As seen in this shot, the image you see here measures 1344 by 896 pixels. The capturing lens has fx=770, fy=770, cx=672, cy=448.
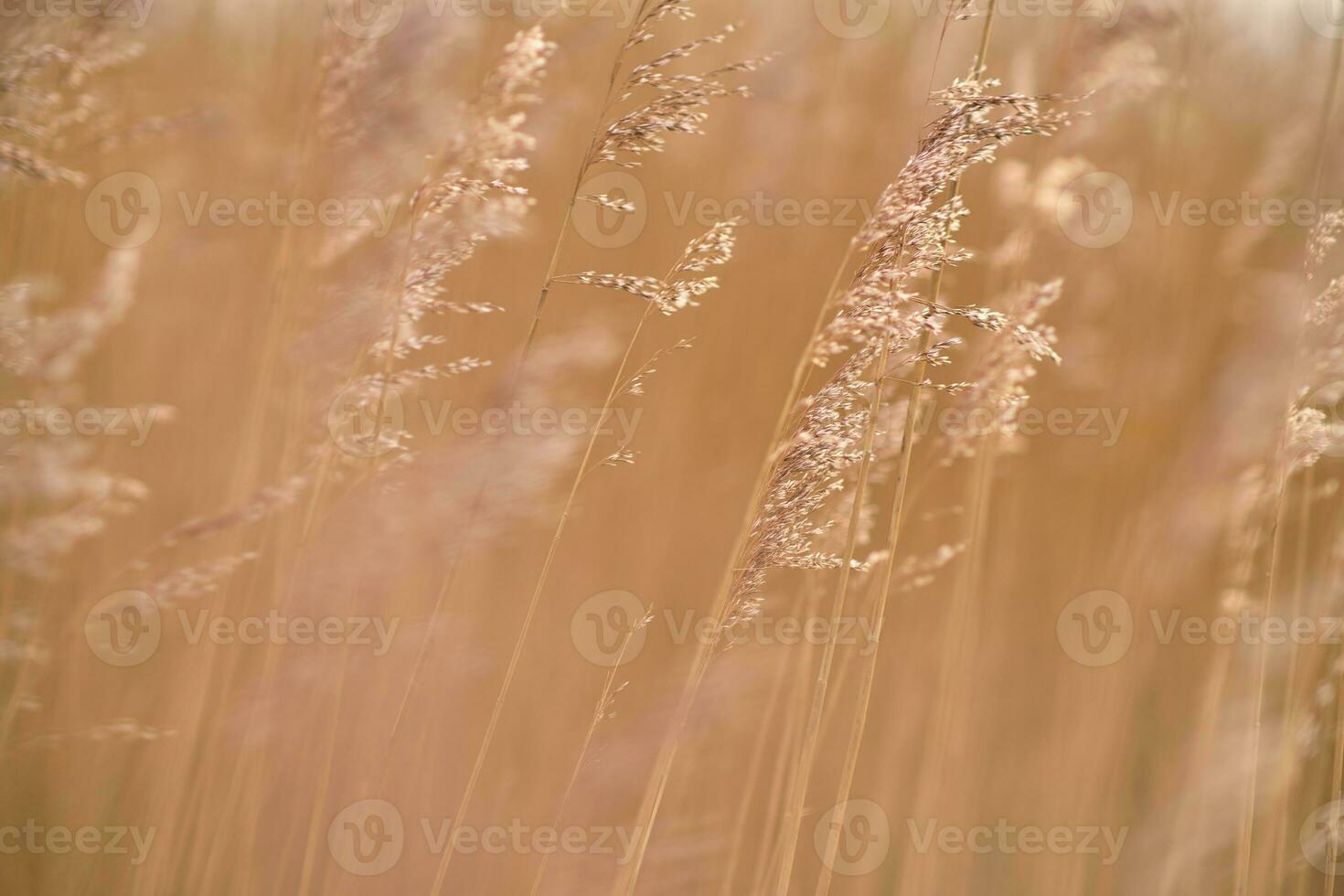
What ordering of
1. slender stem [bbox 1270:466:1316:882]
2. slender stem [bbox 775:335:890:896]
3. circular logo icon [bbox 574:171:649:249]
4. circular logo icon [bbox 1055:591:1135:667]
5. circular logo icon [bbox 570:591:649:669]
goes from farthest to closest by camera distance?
circular logo icon [bbox 574:171:649:249]
circular logo icon [bbox 1055:591:1135:667]
circular logo icon [bbox 570:591:649:669]
slender stem [bbox 1270:466:1316:882]
slender stem [bbox 775:335:890:896]

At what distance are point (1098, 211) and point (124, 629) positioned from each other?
2179 mm

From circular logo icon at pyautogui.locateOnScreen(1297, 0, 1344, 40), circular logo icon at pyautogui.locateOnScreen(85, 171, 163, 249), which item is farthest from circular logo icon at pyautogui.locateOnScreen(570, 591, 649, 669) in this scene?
circular logo icon at pyautogui.locateOnScreen(1297, 0, 1344, 40)

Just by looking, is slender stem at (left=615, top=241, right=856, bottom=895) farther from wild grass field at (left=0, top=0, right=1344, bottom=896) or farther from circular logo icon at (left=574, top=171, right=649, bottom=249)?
circular logo icon at (left=574, top=171, right=649, bottom=249)

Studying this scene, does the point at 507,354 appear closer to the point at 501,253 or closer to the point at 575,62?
the point at 501,253

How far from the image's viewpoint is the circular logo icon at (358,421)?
1.05m

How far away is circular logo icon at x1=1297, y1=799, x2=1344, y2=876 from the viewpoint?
1219 mm

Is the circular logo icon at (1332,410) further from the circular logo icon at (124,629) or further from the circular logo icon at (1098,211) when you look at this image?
the circular logo icon at (124,629)

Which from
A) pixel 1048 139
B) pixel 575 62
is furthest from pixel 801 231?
pixel 575 62

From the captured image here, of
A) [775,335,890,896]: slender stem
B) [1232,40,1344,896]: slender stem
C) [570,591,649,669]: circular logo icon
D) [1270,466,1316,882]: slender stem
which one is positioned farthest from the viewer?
[570,591,649,669]: circular logo icon

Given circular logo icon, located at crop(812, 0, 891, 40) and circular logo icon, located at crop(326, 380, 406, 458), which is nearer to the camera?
circular logo icon, located at crop(326, 380, 406, 458)

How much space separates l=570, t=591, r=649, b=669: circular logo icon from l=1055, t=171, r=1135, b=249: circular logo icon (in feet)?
4.15

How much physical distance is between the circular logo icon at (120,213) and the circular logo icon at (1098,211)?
6.57 feet

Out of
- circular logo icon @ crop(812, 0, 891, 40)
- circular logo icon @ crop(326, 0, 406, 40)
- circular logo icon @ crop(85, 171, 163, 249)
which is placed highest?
circular logo icon @ crop(812, 0, 891, 40)

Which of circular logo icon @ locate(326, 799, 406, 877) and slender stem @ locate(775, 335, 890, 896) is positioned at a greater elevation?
slender stem @ locate(775, 335, 890, 896)
